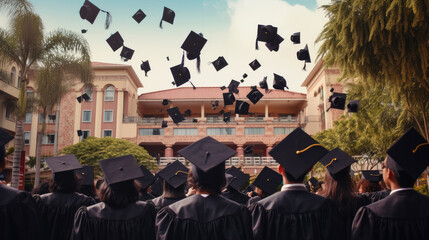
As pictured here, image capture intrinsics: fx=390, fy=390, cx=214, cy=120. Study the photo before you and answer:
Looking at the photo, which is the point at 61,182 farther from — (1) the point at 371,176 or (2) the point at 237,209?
(1) the point at 371,176

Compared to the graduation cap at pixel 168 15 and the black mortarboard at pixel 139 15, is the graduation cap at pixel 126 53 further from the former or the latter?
the graduation cap at pixel 168 15

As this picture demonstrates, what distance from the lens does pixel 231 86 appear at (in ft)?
40.5

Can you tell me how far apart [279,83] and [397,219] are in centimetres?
737

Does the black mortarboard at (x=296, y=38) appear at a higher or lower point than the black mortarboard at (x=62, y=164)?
higher

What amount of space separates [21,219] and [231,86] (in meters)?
9.90

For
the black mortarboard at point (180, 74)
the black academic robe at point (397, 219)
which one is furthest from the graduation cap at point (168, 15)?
the black academic robe at point (397, 219)

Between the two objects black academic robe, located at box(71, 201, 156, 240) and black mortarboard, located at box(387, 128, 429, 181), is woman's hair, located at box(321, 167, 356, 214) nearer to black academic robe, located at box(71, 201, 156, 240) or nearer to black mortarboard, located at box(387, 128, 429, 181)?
black mortarboard, located at box(387, 128, 429, 181)

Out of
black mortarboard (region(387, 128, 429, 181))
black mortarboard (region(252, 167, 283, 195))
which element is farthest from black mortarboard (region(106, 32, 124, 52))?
black mortarboard (region(387, 128, 429, 181))

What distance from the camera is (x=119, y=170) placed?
337cm

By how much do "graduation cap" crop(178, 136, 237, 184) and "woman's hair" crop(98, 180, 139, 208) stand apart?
56cm

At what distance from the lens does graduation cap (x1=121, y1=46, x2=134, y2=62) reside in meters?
10.3

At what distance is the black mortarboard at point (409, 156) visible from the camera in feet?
9.76

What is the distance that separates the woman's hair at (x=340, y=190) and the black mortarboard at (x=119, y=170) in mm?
1822

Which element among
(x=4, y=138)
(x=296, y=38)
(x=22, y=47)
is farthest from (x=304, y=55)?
(x=22, y=47)
